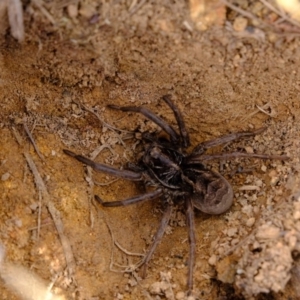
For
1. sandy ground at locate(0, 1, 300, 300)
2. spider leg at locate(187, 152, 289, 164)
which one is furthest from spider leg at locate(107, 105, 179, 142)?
spider leg at locate(187, 152, 289, 164)

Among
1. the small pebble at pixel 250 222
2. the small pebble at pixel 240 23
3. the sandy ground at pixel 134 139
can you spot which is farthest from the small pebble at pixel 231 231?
the small pebble at pixel 240 23

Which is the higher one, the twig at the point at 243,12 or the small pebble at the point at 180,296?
the twig at the point at 243,12

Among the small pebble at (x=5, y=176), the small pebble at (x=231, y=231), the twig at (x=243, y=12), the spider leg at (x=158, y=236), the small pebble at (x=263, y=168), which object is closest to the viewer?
the twig at (x=243, y=12)

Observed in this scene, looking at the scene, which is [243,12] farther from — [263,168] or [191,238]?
[191,238]

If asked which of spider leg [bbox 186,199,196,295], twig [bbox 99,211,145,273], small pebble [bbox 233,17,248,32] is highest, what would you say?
small pebble [bbox 233,17,248,32]

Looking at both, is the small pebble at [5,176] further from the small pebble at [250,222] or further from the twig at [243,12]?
the twig at [243,12]

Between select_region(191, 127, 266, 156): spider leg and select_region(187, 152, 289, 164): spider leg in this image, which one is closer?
select_region(187, 152, 289, 164): spider leg

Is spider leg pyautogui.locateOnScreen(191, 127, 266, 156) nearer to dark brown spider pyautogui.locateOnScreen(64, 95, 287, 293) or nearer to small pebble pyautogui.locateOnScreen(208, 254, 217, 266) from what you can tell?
dark brown spider pyautogui.locateOnScreen(64, 95, 287, 293)
